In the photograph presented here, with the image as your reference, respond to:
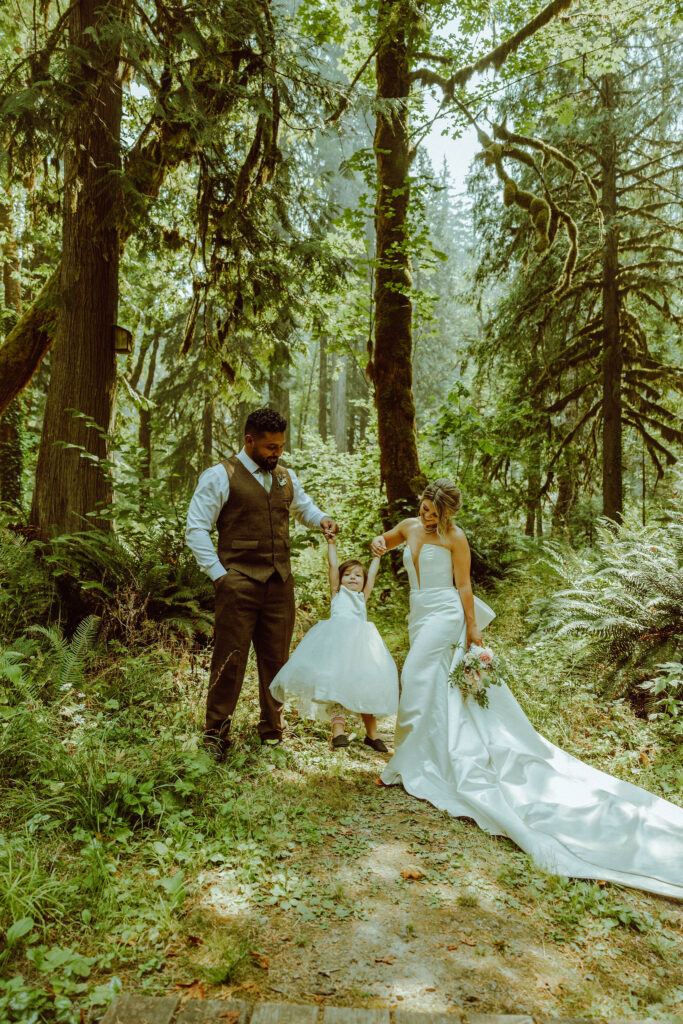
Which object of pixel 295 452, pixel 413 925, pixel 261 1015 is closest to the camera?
pixel 261 1015

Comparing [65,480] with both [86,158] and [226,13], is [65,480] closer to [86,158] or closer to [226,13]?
[86,158]

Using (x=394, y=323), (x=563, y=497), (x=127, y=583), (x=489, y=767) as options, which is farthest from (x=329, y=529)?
(x=563, y=497)

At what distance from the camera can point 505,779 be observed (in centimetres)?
433

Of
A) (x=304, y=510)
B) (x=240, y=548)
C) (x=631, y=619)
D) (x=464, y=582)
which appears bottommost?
(x=631, y=619)

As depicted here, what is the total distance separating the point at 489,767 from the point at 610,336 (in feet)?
29.6

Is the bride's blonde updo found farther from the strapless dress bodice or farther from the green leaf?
the green leaf

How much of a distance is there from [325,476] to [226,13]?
22.1 ft

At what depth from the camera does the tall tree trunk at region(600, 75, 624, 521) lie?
10836 millimetres

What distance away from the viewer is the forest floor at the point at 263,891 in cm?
247

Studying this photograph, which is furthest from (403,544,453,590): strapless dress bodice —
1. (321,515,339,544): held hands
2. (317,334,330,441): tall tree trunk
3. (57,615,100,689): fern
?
(317,334,330,441): tall tree trunk

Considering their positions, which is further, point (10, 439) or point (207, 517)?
point (10, 439)

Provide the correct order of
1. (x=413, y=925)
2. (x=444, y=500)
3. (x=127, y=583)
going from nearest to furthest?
(x=413, y=925)
(x=444, y=500)
(x=127, y=583)

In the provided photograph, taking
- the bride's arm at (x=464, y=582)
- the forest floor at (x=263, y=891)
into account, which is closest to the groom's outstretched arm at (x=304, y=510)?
the bride's arm at (x=464, y=582)

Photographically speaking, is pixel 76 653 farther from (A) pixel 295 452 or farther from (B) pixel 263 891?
(A) pixel 295 452
